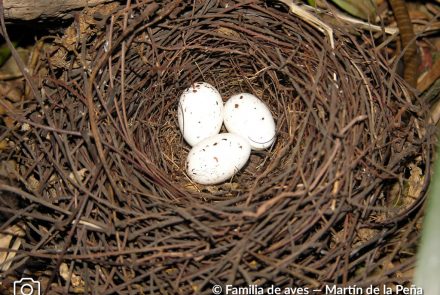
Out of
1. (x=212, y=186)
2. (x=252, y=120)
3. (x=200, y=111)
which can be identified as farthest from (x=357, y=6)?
(x=212, y=186)

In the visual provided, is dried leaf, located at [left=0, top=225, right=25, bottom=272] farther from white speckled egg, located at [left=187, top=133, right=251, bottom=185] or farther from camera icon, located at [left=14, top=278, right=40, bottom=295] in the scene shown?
white speckled egg, located at [left=187, top=133, right=251, bottom=185]

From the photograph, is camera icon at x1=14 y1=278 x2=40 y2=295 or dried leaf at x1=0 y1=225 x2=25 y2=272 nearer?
camera icon at x1=14 y1=278 x2=40 y2=295

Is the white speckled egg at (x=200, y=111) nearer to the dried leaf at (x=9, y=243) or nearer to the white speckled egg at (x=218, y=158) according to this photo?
the white speckled egg at (x=218, y=158)

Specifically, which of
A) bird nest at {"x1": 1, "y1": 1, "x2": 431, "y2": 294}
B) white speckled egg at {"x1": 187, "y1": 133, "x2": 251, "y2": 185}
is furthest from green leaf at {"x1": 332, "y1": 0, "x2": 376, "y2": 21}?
white speckled egg at {"x1": 187, "y1": 133, "x2": 251, "y2": 185}

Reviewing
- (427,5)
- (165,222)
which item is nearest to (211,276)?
(165,222)

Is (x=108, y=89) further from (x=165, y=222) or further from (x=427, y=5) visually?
(x=427, y=5)

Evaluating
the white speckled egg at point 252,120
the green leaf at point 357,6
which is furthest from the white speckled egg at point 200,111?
the green leaf at point 357,6
